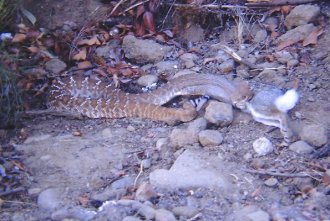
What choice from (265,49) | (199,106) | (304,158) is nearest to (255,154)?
(304,158)

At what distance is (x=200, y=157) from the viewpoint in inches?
192

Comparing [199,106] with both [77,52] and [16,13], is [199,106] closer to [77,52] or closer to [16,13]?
[77,52]

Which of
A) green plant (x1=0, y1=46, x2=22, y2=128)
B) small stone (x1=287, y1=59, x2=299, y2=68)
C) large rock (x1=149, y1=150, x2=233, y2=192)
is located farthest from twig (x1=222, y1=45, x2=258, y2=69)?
green plant (x1=0, y1=46, x2=22, y2=128)

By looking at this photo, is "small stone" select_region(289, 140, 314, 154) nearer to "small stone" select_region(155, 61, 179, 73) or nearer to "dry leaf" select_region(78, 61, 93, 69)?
"small stone" select_region(155, 61, 179, 73)

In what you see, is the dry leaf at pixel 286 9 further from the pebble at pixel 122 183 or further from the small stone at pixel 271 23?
the pebble at pixel 122 183

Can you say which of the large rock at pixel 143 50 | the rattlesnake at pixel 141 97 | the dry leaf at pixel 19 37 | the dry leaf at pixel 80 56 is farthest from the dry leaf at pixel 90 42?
the dry leaf at pixel 19 37

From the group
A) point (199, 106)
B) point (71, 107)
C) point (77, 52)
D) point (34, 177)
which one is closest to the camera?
point (34, 177)

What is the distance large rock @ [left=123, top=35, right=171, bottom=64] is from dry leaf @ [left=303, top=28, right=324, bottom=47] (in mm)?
1688

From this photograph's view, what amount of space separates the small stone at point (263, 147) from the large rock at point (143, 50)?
2.22 meters

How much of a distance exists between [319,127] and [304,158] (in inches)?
14.8

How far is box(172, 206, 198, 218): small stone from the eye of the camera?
4137 mm

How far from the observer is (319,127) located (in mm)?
4984

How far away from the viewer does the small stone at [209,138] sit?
16.7 feet

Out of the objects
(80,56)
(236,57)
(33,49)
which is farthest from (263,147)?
(33,49)
